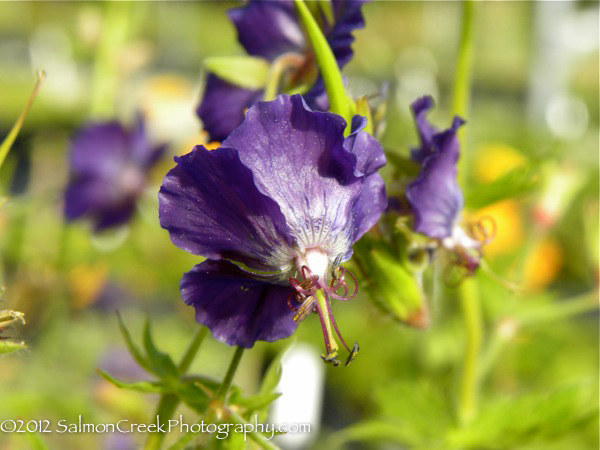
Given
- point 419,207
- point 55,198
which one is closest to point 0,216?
point 55,198

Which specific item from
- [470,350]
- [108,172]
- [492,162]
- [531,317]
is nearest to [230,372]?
[470,350]

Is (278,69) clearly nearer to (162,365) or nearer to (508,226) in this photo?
(162,365)

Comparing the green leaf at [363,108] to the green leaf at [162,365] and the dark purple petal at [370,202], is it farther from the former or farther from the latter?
the green leaf at [162,365]

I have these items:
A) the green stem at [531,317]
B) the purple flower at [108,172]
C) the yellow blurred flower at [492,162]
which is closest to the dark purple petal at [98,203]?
the purple flower at [108,172]

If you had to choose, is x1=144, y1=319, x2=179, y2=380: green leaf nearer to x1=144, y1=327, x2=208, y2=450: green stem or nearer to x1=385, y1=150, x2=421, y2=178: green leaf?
x1=144, y1=327, x2=208, y2=450: green stem

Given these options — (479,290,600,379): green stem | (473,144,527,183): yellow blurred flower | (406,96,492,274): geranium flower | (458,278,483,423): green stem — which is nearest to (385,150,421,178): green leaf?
(406,96,492,274): geranium flower

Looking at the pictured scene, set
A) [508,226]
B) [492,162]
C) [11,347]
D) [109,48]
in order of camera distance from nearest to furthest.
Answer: [11,347] → [109,48] → [508,226] → [492,162]

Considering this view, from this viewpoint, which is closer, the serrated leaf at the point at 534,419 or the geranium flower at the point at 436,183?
the geranium flower at the point at 436,183

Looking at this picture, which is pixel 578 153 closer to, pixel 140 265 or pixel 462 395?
pixel 140 265
